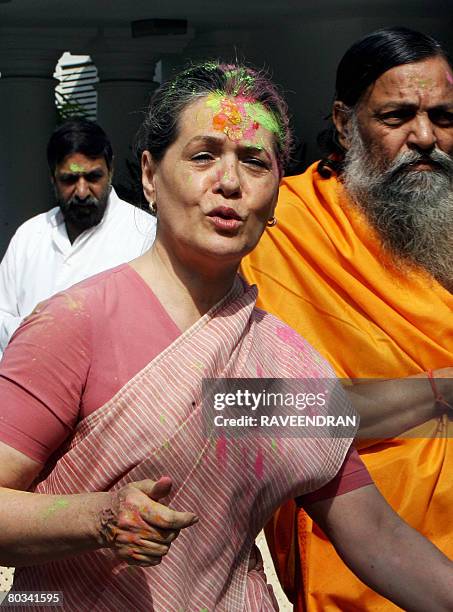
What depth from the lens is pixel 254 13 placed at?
1050cm

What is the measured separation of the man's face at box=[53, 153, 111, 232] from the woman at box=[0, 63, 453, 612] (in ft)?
10.5

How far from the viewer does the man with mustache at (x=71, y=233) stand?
525 centimetres

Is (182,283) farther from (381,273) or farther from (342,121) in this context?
(342,121)

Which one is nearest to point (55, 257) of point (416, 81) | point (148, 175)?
point (416, 81)

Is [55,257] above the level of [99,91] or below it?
below

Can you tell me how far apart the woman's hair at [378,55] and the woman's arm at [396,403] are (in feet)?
2.95

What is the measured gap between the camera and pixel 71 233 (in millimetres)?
5547

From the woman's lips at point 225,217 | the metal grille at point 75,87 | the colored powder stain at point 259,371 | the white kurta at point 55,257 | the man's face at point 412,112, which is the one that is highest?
the metal grille at point 75,87

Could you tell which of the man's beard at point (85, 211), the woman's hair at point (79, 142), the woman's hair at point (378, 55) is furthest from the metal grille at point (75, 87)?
the woman's hair at point (378, 55)

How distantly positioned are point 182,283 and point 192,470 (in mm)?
353

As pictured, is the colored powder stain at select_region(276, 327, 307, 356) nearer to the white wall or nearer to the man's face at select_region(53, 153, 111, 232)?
the man's face at select_region(53, 153, 111, 232)

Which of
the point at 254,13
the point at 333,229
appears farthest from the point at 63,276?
the point at 254,13

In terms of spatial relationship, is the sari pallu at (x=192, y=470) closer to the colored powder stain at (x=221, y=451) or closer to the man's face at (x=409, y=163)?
the colored powder stain at (x=221, y=451)

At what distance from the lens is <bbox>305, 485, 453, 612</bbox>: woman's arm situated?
231 cm
